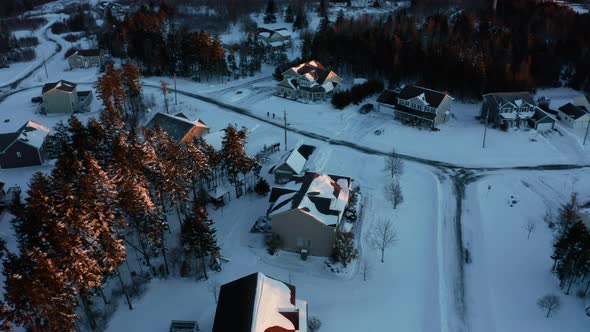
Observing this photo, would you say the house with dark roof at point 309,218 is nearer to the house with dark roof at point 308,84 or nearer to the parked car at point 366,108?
the parked car at point 366,108

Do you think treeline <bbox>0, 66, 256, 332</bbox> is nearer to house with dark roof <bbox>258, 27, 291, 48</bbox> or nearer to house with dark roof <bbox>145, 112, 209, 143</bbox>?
house with dark roof <bbox>145, 112, 209, 143</bbox>

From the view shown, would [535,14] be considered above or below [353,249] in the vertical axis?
above

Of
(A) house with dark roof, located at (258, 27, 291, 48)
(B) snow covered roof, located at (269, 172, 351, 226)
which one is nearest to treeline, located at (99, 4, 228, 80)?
(A) house with dark roof, located at (258, 27, 291, 48)

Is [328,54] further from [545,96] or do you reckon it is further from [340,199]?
[340,199]

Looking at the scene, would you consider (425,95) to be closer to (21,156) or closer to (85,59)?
(21,156)

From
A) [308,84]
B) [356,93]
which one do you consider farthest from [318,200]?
[308,84]

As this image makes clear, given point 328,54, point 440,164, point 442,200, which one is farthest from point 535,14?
point 442,200

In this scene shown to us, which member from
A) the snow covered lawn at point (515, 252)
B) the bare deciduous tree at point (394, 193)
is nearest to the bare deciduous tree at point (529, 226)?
the snow covered lawn at point (515, 252)

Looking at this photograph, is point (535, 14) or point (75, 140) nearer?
point (75, 140)
